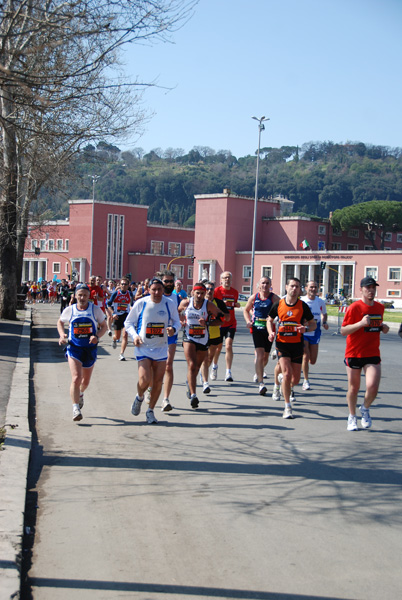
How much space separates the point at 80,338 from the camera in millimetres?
8953

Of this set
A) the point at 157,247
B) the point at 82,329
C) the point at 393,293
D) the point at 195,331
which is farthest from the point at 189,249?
the point at 82,329

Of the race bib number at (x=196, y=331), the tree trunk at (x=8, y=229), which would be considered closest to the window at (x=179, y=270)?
the tree trunk at (x=8, y=229)

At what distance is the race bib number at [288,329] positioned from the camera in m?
9.51

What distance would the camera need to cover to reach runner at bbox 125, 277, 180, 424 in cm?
874

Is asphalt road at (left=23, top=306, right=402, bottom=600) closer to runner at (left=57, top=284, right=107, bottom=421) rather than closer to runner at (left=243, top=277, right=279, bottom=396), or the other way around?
runner at (left=57, top=284, right=107, bottom=421)

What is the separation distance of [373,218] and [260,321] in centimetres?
8238

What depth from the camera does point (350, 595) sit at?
393 cm

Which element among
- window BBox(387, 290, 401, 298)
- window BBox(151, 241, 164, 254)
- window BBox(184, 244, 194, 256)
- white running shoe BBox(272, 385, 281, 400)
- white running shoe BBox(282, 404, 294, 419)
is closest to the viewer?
white running shoe BBox(282, 404, 294, 419)

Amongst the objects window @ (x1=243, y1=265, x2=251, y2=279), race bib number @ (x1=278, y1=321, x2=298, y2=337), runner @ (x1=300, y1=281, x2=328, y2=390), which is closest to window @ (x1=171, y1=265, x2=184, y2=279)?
window @ (x1=243, y1=265, x2=251, y2=279)

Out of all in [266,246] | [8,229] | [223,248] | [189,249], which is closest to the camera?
[8,229]

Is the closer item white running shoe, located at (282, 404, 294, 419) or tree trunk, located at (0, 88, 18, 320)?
white running shoe, located at (282, 404, 294, 419)

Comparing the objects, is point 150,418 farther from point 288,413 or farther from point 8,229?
point 8,229

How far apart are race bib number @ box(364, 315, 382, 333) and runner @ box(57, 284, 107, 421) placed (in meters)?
3.33

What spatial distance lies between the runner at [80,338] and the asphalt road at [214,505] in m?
0.50
